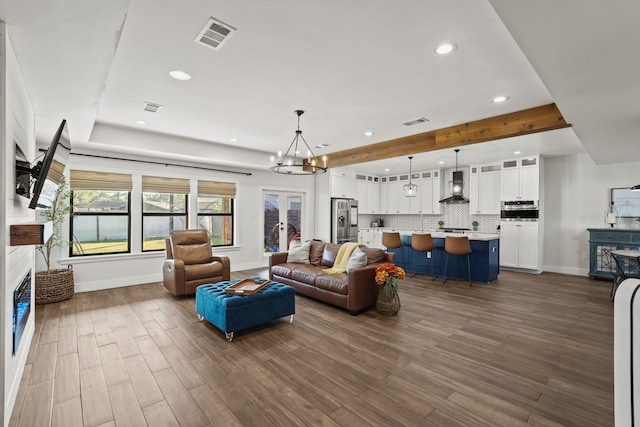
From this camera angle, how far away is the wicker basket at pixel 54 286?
4371 mm

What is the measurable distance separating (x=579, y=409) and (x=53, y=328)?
503cm

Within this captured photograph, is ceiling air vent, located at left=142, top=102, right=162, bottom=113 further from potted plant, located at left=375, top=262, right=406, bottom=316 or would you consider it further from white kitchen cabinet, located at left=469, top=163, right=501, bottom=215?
white kitchen cabinet, located at left=469, top=163, right=501, bottom=215

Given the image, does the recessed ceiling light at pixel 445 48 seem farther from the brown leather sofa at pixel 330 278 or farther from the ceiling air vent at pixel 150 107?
the ceiling air vent at pixel 150 107

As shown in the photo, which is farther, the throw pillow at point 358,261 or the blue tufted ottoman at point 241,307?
the throw pillow at point 358,261

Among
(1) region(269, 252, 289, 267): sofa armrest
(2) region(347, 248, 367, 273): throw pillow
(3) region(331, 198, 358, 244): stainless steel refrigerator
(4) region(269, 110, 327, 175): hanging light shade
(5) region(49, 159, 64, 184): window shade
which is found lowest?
(1) region(269, 252, 289, 267): sofa armrest

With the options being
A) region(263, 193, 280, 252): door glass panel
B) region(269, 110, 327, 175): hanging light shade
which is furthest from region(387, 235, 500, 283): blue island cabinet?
region(263, 193, 280, 252): door glass panel

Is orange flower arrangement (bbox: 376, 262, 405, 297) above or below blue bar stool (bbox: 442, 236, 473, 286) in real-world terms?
below

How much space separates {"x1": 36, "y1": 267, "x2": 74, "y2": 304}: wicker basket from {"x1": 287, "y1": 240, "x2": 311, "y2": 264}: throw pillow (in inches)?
133

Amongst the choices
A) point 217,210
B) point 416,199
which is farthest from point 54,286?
point 416,199

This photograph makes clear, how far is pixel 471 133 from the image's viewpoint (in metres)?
4.49

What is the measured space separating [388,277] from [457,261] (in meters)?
2.83

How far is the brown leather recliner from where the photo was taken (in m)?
A: 4.62

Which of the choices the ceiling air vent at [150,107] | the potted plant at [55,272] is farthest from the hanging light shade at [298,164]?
the potted plant at [55,272]

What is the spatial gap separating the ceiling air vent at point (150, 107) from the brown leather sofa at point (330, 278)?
2910 millimetres
